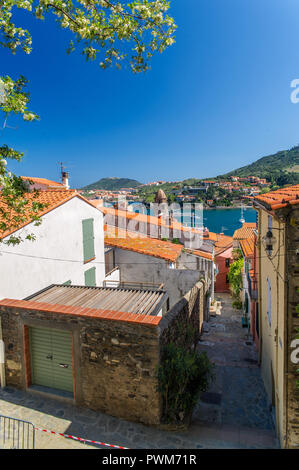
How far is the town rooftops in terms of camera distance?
21.0 feet

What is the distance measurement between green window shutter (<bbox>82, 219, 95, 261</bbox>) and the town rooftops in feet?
8.64

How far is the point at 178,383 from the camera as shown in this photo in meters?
6.04

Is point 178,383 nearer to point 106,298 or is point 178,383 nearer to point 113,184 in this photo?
point 106,298

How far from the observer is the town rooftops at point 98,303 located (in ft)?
21.0

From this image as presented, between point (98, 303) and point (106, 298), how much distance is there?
17.7 inches

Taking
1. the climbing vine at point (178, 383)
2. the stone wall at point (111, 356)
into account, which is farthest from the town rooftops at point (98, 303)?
the climbing vine at point (178, 383)

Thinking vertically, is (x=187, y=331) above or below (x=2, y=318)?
below

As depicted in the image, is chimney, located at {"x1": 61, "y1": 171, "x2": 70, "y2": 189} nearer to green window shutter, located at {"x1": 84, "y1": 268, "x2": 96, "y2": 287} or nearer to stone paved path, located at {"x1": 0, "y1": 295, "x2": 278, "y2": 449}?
green window shutter, located at {"x1": 84, "y1": 268, "x2": 96, "y2": 287}

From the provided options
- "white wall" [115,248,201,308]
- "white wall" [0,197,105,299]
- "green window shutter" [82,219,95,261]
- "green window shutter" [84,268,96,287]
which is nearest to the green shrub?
"white wall" [0,197,105,299]

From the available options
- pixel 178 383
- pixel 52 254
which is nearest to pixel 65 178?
pixel 52 254
